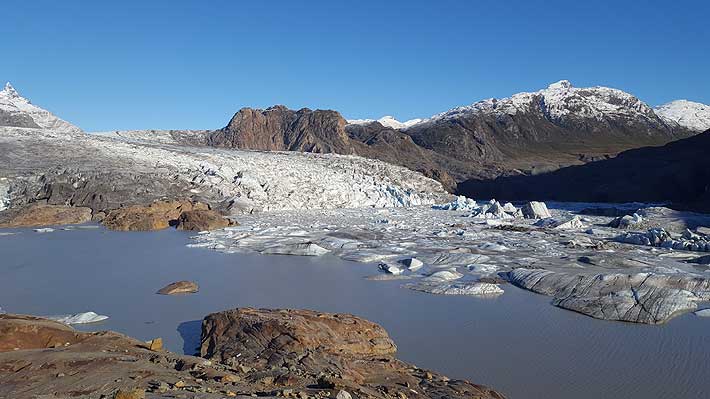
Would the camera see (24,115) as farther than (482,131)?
No

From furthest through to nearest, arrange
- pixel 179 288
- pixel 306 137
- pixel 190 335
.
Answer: pixel 306 137 → pixel 179 288 → pixel 190 335

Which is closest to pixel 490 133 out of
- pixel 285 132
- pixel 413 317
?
pixel 285 132

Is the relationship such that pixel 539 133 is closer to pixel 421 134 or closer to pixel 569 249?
pixel 421 134

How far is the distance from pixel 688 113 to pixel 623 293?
122524 millimetres

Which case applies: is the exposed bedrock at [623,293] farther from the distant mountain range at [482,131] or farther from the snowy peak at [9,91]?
the snowy peak at [9,91]

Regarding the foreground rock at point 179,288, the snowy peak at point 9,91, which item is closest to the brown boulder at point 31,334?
the foreground rock at point 179,288

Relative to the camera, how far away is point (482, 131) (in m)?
78.2

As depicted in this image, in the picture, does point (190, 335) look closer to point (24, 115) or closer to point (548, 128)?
point (24, 115)

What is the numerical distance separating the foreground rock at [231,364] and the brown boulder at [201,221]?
12.8 metres

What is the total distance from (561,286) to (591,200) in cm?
3257

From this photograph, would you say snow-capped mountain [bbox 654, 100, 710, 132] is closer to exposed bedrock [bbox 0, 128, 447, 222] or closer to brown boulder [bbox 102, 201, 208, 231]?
exposed bedrock [bbox 0, 128, 447, 222]

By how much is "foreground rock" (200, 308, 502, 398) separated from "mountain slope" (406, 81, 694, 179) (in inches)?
2321

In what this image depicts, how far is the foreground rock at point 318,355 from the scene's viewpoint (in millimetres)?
3937

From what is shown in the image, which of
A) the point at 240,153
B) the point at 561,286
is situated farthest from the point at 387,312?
the point at 240,153
